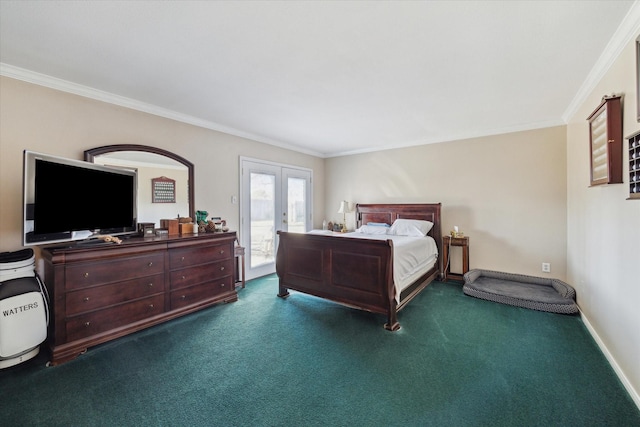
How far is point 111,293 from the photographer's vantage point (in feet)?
8.15

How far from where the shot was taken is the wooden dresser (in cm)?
223

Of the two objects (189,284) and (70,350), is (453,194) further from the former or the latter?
(70,350)

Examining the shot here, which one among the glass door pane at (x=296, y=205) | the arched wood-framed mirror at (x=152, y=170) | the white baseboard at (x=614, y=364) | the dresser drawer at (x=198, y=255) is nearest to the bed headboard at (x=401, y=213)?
the glass door pane at (x=296, y=205)

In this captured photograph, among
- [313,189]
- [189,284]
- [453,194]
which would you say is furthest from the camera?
[313,189]

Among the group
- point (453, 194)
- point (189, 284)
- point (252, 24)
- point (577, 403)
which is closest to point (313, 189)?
point (453, 194)

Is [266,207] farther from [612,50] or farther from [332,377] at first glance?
[612,50]

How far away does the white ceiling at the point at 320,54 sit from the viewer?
1701 millimetres

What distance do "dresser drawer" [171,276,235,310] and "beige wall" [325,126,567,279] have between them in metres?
3.38

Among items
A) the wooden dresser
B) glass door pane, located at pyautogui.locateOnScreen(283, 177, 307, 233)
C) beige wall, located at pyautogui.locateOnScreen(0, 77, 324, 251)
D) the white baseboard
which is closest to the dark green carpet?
the white baseboard

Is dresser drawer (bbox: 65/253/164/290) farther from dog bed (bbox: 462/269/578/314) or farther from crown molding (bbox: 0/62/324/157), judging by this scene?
dog bed (bbox: 462/269/578/314)

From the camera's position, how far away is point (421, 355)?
7.49 feet

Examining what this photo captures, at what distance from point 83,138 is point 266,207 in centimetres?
265

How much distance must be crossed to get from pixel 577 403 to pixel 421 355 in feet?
3.18

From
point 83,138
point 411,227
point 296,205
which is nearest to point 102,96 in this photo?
point 83,138
